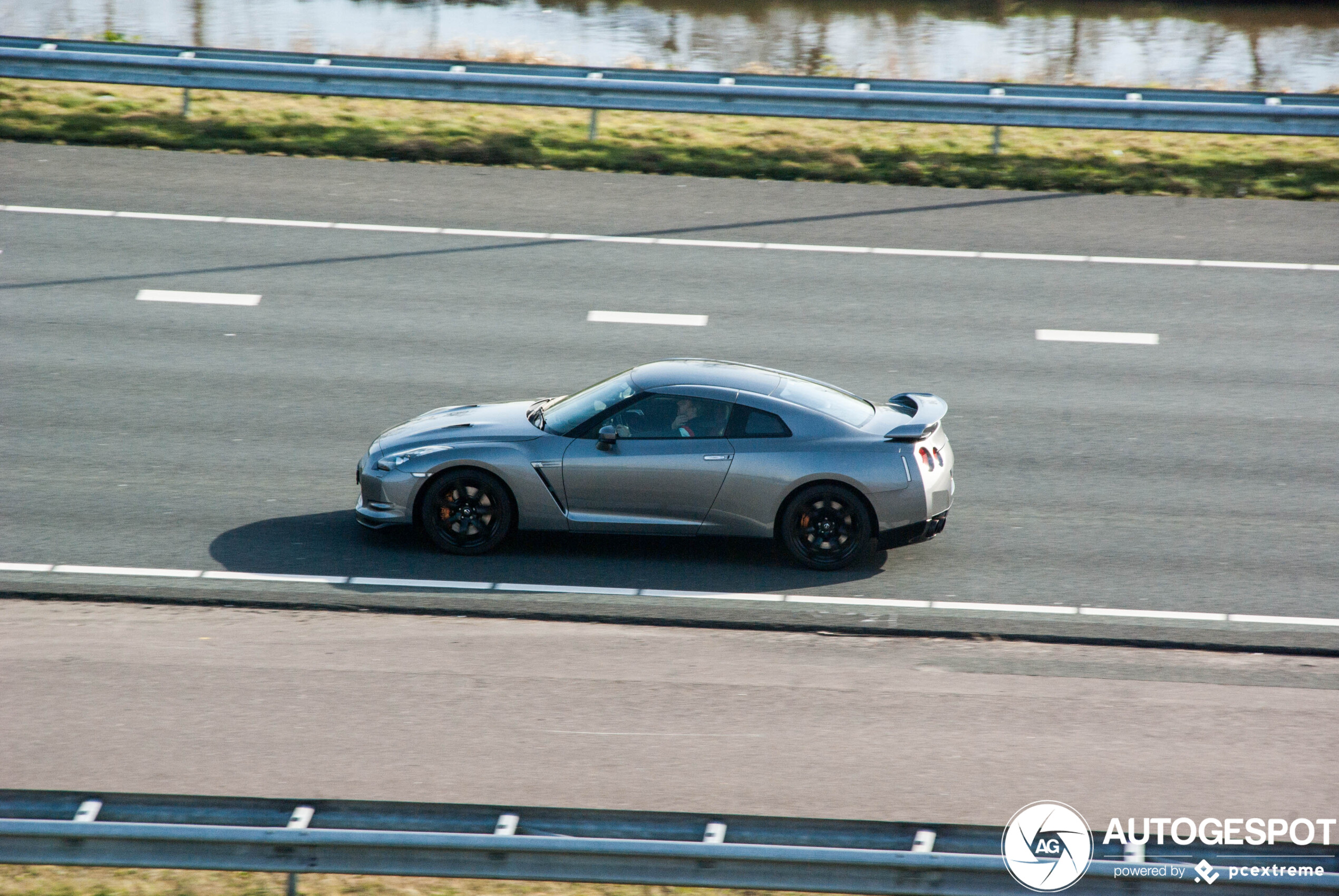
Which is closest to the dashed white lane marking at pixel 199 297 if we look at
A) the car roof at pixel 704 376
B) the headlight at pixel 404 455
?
the headlight at pixel 404 455

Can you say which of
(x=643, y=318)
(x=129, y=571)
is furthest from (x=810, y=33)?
(x=129, y=571)

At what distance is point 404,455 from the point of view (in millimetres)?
9820

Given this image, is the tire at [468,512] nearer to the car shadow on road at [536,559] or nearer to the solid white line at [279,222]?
the car shadow on road at [536,559]

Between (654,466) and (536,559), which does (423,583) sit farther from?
(654,466)

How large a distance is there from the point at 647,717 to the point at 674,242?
9.29 metres

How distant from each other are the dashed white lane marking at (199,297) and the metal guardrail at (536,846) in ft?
32.4

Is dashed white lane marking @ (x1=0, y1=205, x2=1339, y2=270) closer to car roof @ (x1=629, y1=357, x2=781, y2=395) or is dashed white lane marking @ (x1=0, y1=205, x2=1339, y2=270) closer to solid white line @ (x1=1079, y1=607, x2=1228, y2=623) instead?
car roof @ (x1=629, y1=357, x2=781, y2=395)

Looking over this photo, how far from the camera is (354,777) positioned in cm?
685

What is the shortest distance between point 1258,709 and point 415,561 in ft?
17.8

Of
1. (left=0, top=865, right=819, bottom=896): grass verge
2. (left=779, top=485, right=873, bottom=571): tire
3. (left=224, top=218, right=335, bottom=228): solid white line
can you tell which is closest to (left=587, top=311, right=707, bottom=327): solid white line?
(left=224, top=218, right=335, bottom=228): solid white line

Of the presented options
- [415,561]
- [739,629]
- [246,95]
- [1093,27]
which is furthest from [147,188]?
[1093,27]

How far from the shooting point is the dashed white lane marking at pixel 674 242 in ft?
51.3

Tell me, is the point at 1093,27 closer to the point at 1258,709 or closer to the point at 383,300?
the point at 383,300

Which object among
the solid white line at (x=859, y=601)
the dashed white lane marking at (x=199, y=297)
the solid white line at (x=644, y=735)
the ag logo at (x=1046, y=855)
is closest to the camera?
the ag logo at (x=1046, y=855)
